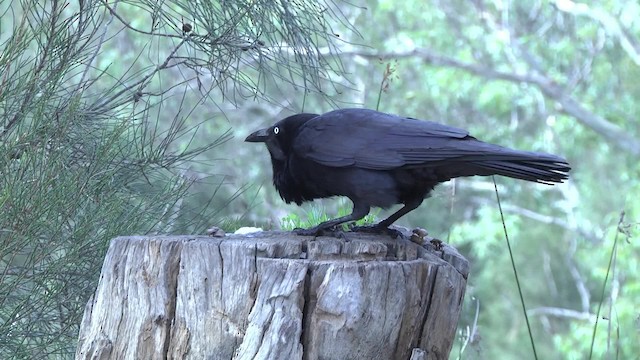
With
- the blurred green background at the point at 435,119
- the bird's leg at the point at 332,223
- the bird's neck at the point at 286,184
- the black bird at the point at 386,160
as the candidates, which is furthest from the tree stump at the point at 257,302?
the blurred green background at the point at 435,119

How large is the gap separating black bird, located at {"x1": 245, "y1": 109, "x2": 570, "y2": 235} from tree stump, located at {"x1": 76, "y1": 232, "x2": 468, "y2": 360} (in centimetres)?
44

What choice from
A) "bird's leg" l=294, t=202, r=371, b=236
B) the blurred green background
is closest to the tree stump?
"bird's leg" l=294, t=202, r=371, b=236

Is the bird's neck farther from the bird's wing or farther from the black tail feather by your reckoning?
the black tail feather

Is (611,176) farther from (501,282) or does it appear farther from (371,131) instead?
(371,131)

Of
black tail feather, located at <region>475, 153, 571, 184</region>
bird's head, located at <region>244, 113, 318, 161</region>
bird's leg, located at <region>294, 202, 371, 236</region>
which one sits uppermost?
bird's head, located at <region>244, 113, 318, 161</region>

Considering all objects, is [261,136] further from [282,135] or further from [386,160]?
→ [386,160]

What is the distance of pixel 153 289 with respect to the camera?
2.54 metres

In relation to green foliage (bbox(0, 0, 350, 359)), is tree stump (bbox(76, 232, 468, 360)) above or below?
below

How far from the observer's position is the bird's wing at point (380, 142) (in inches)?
119

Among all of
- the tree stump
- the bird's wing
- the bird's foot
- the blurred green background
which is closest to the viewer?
the tree stump

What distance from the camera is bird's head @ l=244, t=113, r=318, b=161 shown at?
3.35 meters

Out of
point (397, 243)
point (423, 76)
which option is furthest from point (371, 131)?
point (423, 76)

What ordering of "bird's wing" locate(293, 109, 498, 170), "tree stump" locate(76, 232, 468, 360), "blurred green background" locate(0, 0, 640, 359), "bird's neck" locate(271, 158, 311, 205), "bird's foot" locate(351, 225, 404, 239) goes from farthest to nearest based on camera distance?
"blurred green background" locate(0, 0, 640, 359)
"bird's neck" locate(271, 158, 311, 205)
"bird's foot" locate(351, 225, 404, 239)
"bird's wing" locate(293, 109, 498, 170)
"tree stump" locate(76, 232, 468, 360)

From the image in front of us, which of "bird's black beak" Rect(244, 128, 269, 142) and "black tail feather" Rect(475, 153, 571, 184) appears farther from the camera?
"bird's black beak" Rect(244, 128, 269, 142)
